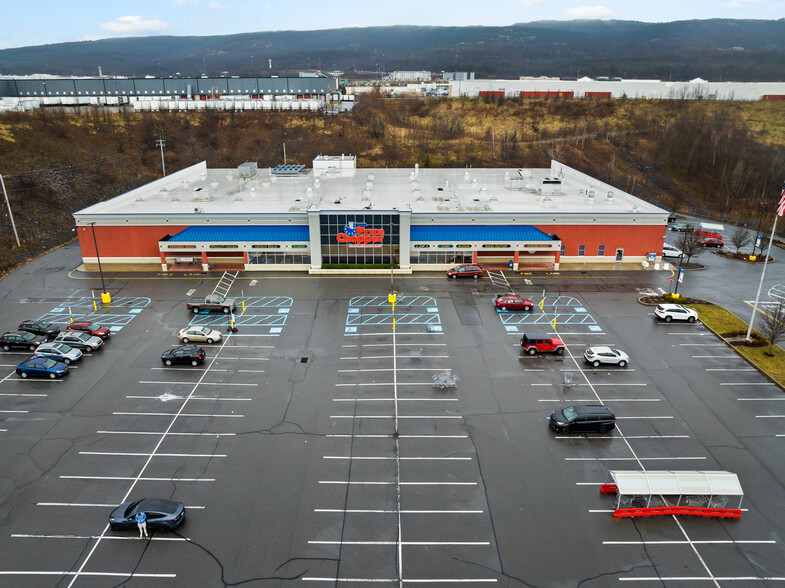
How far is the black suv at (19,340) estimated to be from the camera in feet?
116

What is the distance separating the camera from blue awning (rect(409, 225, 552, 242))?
51.9 metres

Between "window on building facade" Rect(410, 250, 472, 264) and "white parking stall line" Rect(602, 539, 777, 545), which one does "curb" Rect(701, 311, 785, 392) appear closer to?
"white parking stall line" Rect(602, 539, 777, 545)

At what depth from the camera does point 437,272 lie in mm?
52312

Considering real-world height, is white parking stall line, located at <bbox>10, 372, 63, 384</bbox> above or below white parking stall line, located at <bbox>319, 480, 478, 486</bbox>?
below

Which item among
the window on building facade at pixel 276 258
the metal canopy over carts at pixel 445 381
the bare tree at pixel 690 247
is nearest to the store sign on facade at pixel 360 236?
the window on building facade at pixel 276 258

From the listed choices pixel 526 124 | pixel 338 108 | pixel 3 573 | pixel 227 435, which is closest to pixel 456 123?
pixel 526 124

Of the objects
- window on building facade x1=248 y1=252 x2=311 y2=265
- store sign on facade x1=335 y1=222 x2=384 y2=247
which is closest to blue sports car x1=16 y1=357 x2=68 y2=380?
window on building facade x1=248 y1=252 x2=311 y2=265

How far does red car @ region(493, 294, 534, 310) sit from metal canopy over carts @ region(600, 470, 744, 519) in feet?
70.1

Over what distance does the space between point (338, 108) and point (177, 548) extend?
127863 millimetres

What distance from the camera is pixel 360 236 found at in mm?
51906

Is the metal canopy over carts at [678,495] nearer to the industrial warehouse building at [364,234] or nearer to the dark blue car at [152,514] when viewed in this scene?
the dark blue car at [152,514]

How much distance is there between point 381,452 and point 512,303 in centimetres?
2097

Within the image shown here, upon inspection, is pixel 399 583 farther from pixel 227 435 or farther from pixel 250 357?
pixel 250 357

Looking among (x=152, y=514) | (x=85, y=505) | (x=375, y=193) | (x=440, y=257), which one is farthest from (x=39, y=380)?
(x=375, y=193)
